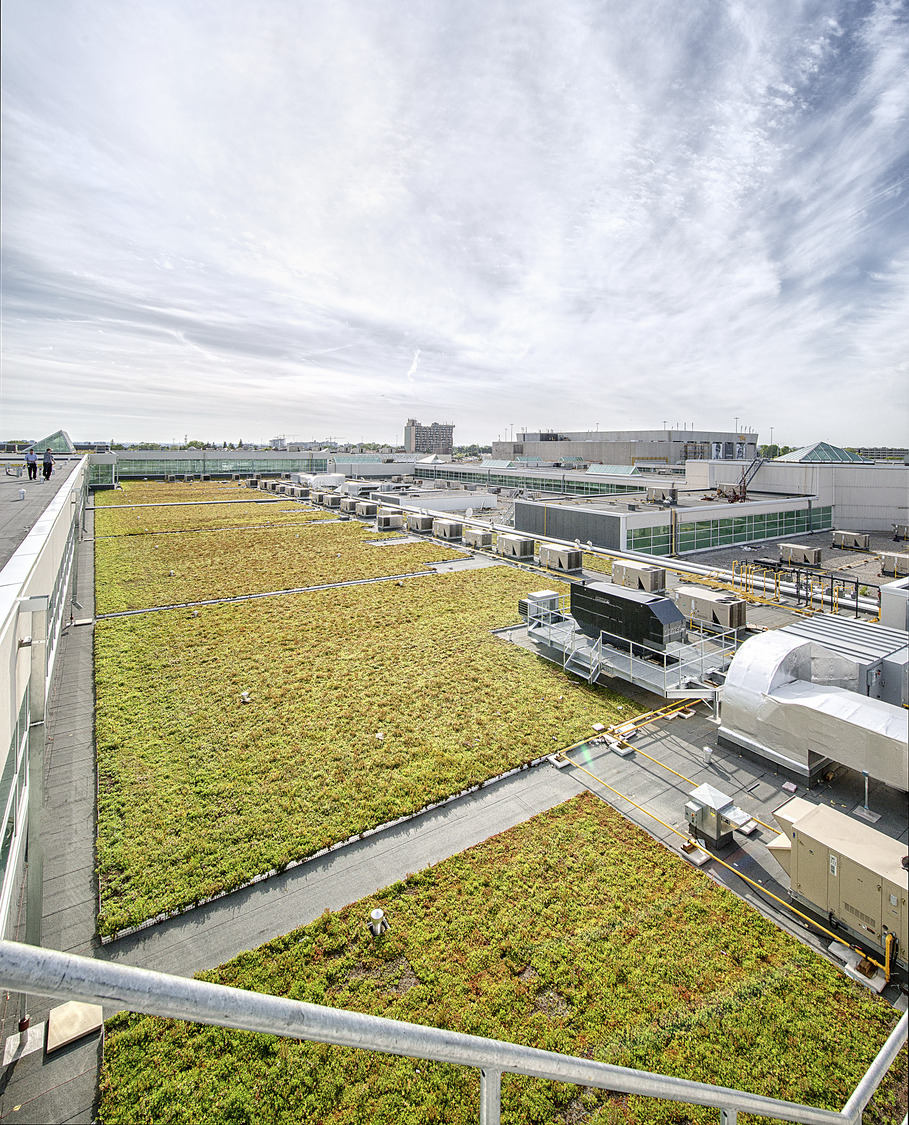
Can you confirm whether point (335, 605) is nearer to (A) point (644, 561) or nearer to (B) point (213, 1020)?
(A) point (644, 561)

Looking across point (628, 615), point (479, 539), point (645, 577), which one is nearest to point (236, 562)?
point (479, 539)

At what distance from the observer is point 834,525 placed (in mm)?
46125

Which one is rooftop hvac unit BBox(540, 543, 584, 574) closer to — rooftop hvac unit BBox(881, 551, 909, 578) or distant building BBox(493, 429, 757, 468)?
rooftop hvac unit BBox(881, 551, 909, 578)

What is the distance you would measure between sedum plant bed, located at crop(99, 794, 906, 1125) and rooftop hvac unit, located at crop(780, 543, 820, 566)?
30.9 meters

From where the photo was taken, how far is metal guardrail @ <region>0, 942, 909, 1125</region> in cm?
191

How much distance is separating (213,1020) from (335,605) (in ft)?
77.2

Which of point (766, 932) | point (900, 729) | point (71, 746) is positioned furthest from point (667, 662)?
point (71, 746)

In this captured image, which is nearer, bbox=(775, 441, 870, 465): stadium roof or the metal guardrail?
the metal guardrail

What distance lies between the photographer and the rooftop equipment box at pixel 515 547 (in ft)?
115

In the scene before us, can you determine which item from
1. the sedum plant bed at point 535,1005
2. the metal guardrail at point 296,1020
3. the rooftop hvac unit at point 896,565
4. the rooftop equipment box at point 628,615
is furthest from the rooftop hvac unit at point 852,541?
the metal guardrail at point 296,1020

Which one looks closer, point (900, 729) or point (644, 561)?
point (900, 729)

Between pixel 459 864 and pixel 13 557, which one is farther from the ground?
pixel 13 557

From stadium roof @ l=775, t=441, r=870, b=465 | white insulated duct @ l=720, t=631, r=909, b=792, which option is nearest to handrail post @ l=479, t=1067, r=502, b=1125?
white insulated duct @ l=720, t=631, r=909, b=792

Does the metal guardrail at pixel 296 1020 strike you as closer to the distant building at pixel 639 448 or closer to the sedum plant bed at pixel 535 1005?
the sedum plant bed at pixel 535 1005
